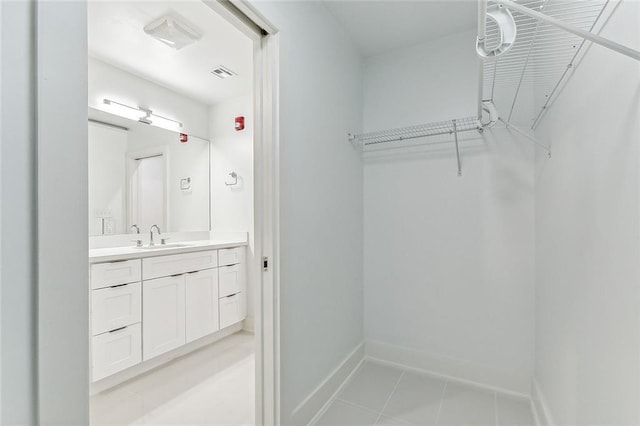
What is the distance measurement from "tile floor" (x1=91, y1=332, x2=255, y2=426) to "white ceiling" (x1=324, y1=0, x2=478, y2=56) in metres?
2.51

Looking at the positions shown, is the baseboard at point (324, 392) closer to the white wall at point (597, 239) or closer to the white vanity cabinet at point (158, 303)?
the white wall at point (597, 239)

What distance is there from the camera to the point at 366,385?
196 cm

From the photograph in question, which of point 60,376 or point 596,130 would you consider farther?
point 596,130

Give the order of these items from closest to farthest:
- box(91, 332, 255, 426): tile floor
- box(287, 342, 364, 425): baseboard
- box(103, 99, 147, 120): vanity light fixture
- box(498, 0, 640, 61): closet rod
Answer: box(498, 0, 640, 61): closet rod → box(287, 342, 364, 425): baseboard → box(91, 332, 255, 426): tile floor → box(103, 99, 147, 120): vanity light fixture

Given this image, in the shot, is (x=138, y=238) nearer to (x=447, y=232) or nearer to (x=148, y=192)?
(x=148, y=192)

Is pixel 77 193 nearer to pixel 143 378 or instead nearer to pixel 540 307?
pixel 143 378

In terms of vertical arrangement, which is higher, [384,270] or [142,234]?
[142,234]

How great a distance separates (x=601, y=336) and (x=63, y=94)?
1581 millimetres

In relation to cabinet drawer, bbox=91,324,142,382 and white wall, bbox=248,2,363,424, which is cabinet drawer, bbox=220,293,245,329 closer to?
cabinet drawer, bbox=91,324,142,382

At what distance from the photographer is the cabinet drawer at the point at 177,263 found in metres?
2.14

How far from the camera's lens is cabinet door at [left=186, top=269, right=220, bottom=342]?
7.97ft

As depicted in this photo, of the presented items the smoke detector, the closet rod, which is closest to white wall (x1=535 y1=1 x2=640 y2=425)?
the closet rod

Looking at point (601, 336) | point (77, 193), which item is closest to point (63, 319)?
point (77, 193)

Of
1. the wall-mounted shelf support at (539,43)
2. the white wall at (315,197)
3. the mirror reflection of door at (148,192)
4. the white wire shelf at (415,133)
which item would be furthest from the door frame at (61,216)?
the mirror reflection of door at (148,192)
